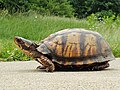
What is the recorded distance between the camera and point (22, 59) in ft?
25.1

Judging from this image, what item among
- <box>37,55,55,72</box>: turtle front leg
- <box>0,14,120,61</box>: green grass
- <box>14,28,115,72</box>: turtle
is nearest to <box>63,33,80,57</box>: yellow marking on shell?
<box>14,28,115,72</box>: turtle

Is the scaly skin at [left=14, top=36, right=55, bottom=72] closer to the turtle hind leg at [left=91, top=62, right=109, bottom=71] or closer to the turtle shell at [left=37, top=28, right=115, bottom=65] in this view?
the turtle shell at [left=37, top=28, right=115, bottom=65]

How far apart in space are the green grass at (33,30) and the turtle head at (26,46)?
8.68 feet

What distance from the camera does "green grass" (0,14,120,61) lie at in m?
8.11

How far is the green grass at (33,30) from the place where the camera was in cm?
811

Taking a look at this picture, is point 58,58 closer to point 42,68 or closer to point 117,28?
point 42,68

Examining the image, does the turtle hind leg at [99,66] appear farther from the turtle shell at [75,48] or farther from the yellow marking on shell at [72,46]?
the yellow marking on shell at [72,46]

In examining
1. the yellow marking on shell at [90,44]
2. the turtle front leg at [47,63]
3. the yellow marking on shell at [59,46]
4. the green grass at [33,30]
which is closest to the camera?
the turtle front leg at [47,63]

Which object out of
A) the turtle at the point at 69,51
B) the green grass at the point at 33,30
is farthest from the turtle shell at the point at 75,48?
the green grass at the point at 33,30

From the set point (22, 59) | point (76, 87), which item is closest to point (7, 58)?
point (22, 59)

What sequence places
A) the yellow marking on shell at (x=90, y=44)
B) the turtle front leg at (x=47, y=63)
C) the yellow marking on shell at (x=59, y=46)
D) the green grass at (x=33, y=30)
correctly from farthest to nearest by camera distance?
the green grass at (x=33, y=30) < the yellow marking on shell at (x=90, y=44) < the yellow marking on shell at (x=59, y=46) < the turtle front leg at (x=47, y=63)

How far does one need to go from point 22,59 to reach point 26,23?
802 centimetres

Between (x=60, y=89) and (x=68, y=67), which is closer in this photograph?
(x=60, y=89)

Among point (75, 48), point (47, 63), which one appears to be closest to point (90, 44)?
point (75, 48)
